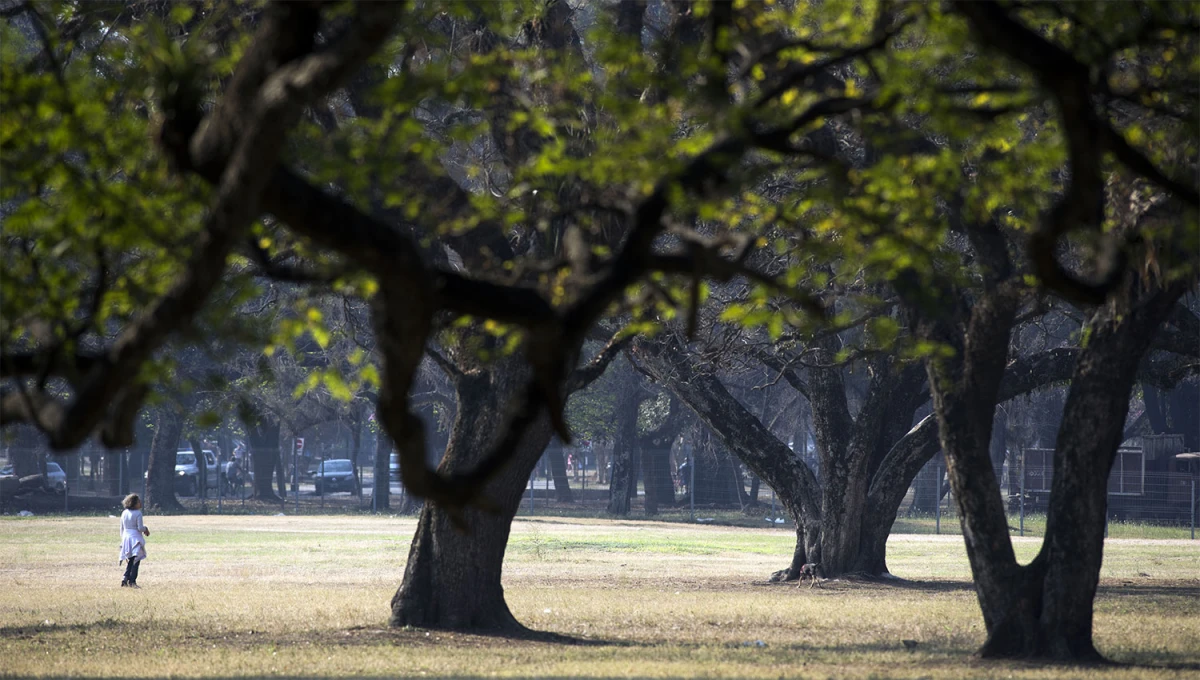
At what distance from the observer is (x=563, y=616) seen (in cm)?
1723

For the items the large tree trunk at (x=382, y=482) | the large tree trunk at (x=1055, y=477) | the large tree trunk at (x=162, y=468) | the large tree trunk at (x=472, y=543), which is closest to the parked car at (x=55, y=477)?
the large tree trunk at (x=162, y=468)

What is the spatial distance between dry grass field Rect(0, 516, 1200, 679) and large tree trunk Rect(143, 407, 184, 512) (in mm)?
15548

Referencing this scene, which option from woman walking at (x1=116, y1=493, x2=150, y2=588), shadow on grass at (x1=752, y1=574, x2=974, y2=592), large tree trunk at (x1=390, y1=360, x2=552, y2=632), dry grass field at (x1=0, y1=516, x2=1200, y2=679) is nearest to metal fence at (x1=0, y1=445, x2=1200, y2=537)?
dry grass field at (x1=0, y1=516, x2=1200, y2=679)

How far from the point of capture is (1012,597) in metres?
12.5

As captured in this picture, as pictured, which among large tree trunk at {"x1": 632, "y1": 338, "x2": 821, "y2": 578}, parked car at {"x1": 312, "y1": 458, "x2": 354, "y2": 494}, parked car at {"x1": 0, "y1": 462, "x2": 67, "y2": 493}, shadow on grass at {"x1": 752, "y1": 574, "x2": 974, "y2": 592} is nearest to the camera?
shadow on grass at {"x1": 752, "y1": 574, "x2": 974, "y2": 592}

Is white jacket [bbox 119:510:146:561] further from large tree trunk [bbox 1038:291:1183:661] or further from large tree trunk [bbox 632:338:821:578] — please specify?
large tree trunk [bbox 1038:291:1183:661]

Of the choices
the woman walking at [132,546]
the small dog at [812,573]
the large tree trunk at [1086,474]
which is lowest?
the small dog at [812,573]

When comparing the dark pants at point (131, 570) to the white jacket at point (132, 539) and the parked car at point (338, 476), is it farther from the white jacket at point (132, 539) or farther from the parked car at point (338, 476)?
the parked car at point (338, 476)

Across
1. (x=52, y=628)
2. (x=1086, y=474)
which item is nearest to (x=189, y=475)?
(x=52, y=628)

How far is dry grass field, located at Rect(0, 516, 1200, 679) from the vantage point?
1232cm

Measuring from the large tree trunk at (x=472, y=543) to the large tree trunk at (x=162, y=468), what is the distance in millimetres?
35527

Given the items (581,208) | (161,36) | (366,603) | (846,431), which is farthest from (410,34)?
(846,431)

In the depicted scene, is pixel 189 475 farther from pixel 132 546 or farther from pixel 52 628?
pixel 52 628

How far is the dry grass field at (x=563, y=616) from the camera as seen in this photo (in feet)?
40.4
